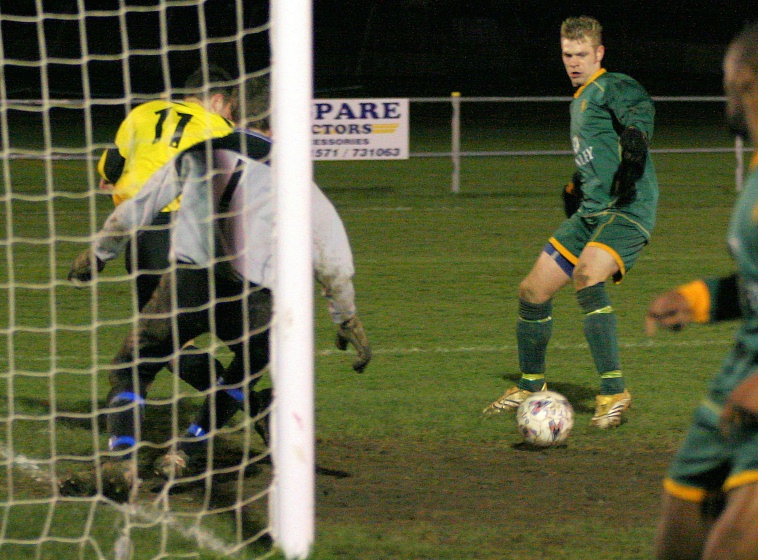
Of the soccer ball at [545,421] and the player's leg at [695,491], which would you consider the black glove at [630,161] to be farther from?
the player's leg at [695,491]

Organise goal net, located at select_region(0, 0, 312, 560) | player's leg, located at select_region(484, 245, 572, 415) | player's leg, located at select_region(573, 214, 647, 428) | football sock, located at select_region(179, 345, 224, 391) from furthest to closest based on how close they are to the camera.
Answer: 1. player's leg, located at select_region(484, 245, 572, 415)
2. player's leg, located at select_region(573, 214, 647, 428)
3. football sock, located at select_region(179, 345, 224, 391)
4. goal net, located at select_region(0, 0, 312, 560)

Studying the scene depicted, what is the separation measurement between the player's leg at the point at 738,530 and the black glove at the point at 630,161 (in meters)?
2.93

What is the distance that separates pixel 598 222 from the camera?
5676 millimetres

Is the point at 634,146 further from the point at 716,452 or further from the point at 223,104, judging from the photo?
the point at 716,452

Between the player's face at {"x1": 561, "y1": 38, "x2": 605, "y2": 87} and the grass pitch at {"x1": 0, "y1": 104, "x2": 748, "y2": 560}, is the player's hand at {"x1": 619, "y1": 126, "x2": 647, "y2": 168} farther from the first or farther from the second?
the grass pitch at {"x1": 0, "y1": 104, "x2": 748, "y2": 560}

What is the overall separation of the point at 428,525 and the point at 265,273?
1116mm

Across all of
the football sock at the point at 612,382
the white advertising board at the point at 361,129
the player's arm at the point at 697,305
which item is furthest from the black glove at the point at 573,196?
the white advertising board at the point at 361,129

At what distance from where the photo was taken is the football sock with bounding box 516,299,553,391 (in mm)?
5777

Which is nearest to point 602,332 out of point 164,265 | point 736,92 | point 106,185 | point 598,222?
point 598,222

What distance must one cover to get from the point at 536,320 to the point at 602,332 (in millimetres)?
366

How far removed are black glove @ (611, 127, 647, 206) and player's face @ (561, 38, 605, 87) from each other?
427 millimetres

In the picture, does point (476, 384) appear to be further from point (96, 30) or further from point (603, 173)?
point (96, 30)

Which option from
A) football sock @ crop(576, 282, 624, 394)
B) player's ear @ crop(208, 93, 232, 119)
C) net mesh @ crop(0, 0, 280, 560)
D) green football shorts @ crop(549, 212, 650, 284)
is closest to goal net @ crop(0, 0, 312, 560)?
net mesh @ crop(0, 0, 280, 560)

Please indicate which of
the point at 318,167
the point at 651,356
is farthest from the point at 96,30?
the point at 651,356
